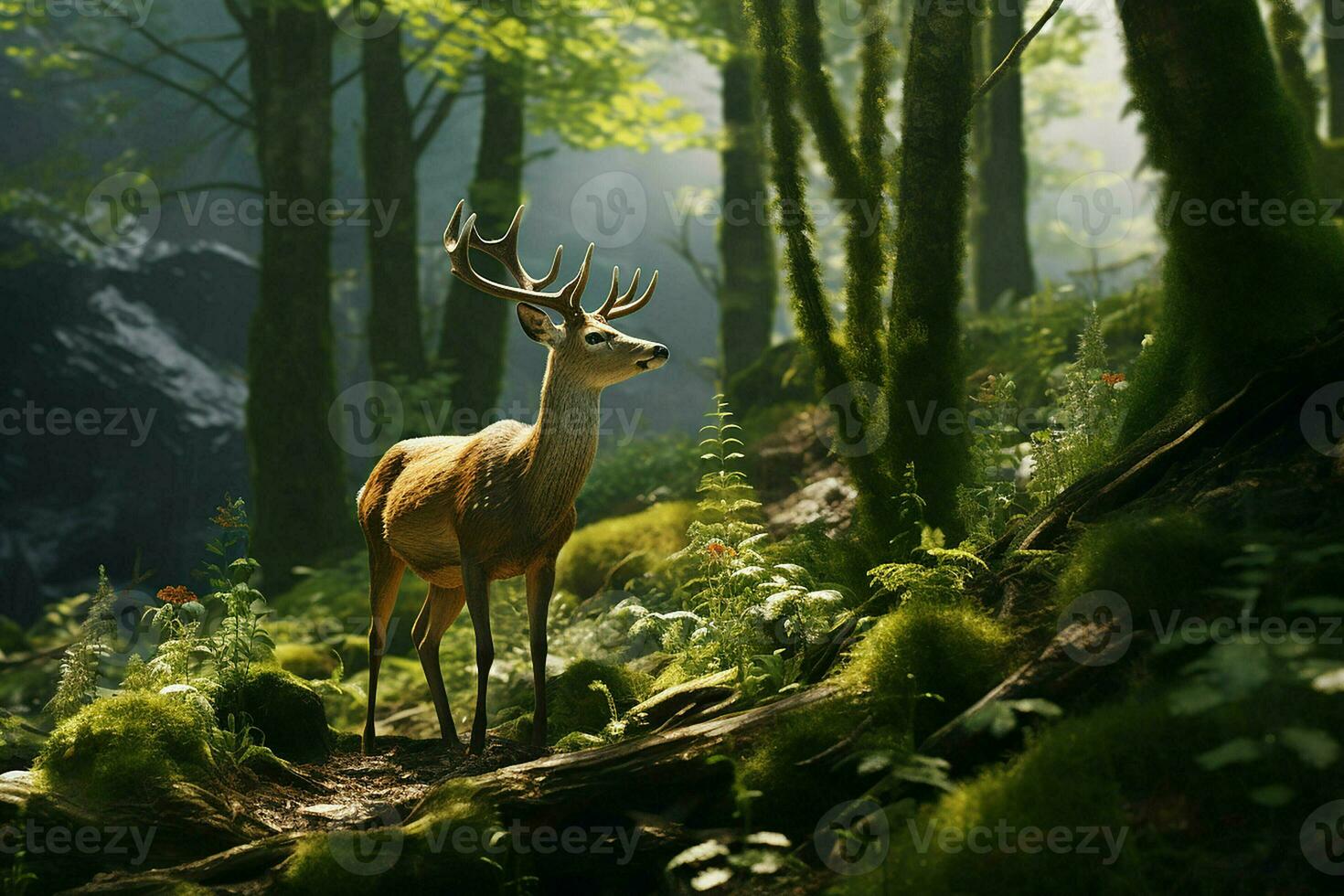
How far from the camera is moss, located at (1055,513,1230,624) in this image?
13.1 feet

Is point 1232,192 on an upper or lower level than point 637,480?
upper

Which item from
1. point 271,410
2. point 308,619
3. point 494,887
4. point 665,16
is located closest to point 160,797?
point 494,887

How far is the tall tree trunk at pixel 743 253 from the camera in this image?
1576 centimetres

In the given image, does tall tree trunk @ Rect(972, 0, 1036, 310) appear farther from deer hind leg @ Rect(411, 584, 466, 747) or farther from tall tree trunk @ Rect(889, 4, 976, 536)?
deer hind leg @ Rect(411, 584, 466, 747)

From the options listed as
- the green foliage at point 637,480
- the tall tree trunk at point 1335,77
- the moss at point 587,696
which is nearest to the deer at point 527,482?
the moss at point 587,696

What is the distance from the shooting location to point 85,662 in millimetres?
5789

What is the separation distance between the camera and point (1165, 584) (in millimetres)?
4004

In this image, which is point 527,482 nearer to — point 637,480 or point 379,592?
point 379,592

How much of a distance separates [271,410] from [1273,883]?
13.0 m

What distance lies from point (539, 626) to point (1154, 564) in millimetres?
3383

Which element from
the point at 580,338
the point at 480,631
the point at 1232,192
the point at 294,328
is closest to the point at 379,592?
the point at 480,631

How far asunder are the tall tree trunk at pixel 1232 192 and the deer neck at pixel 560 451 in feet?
10.5

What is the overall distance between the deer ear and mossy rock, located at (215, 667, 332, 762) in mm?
2605

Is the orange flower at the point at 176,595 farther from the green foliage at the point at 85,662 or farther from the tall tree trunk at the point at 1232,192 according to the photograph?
the tall tree trunk at the point at 1232,192
